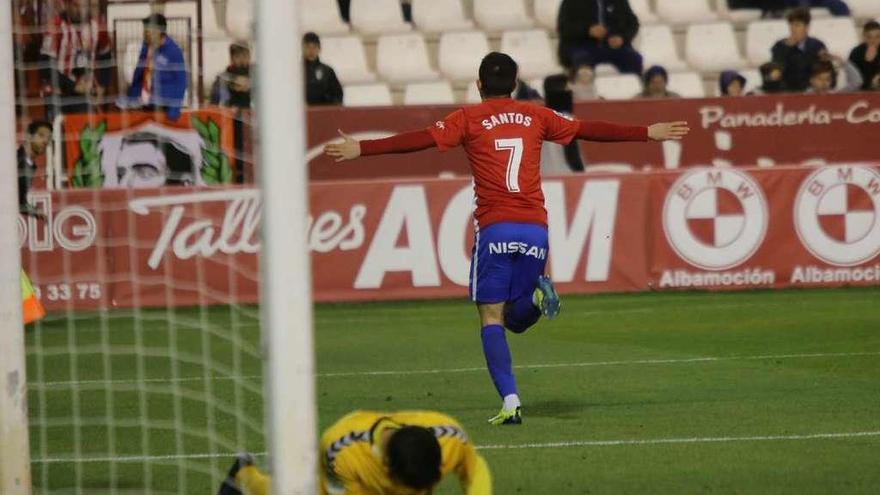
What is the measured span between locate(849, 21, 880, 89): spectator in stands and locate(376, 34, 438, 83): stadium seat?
530 centimetres

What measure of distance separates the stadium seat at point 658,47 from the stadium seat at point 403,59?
2683 millimetres

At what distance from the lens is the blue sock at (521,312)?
9.83 metres

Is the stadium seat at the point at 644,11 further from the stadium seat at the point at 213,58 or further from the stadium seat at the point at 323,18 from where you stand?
the stadium seat at the point at 213,58

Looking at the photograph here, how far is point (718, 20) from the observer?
2303cm

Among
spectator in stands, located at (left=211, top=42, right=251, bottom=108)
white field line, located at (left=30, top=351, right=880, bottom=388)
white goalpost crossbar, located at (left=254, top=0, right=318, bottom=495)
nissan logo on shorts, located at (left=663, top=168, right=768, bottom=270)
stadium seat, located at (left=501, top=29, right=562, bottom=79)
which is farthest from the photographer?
stadium seat, located at (left=501, top=29, right=562, bottom=79)

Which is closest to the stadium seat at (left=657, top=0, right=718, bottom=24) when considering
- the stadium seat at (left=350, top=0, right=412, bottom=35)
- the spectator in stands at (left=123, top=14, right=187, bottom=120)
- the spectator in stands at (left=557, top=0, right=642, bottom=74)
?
the spectator in stands at (left=557, top=0, right=642, bottom=74)

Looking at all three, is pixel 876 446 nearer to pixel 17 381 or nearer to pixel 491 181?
pixel 491 181

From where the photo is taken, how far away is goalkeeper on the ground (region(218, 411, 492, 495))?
5.88 m

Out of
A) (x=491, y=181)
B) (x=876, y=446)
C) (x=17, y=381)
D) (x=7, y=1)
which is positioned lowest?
(x=876, y=446)

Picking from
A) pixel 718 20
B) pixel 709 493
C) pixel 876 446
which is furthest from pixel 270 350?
pixel 718 20

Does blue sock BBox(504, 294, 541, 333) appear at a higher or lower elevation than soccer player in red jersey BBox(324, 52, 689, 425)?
lower

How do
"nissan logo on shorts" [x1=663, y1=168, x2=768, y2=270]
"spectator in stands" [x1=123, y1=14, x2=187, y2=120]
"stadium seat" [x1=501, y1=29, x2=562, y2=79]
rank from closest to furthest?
"spectator in stands" [x1=123, y1=14, x2=187, y2=120] < "nissan logo on shorts" [x1=663, y1=168, x2=768, y2=270] < "stadium seat" [x1=501, y1=29, x2=562, y2=79]

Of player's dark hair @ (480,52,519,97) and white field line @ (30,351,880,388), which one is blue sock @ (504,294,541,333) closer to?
player's dark hair @ (480,52,519,97)

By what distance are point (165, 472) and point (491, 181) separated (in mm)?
2466
